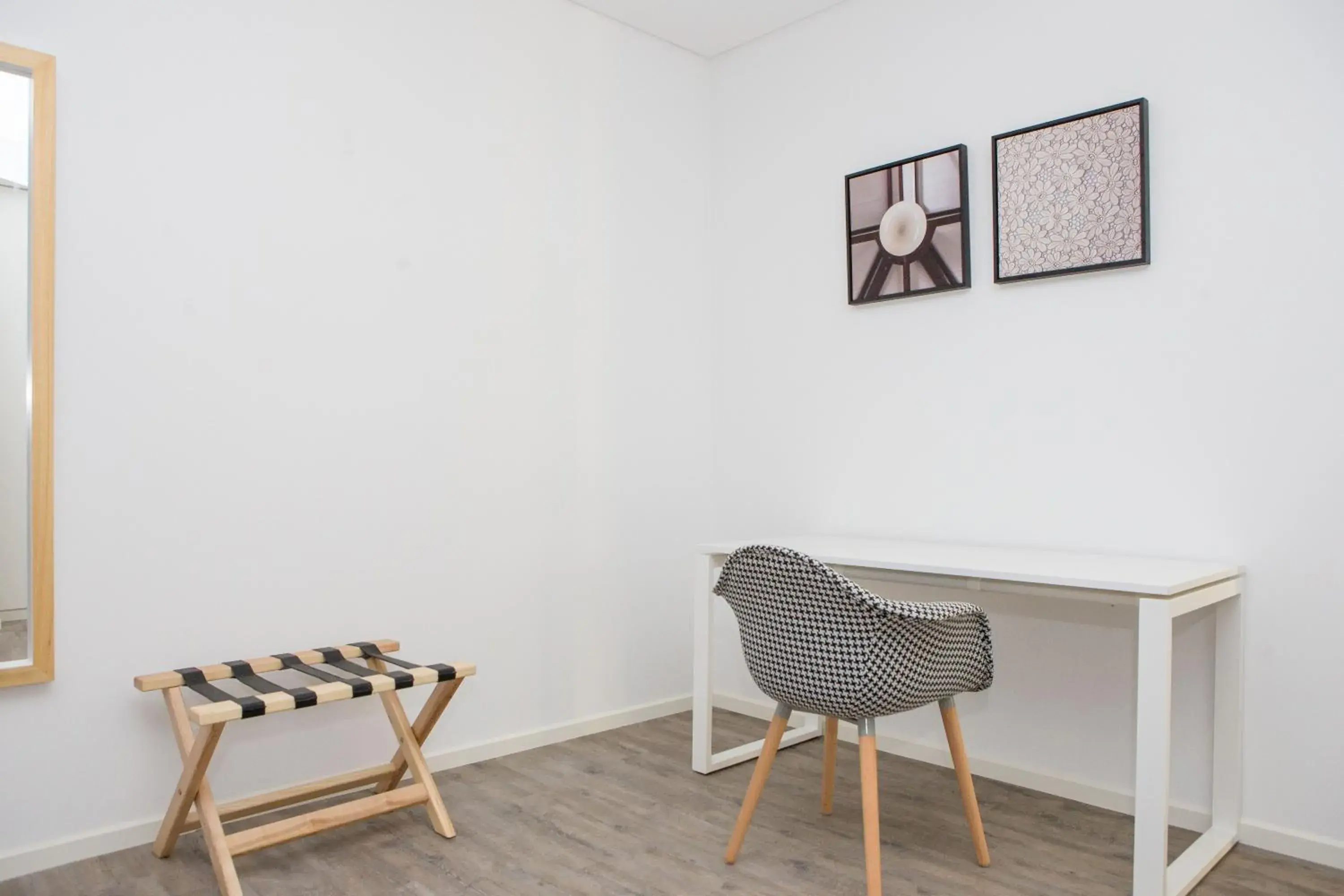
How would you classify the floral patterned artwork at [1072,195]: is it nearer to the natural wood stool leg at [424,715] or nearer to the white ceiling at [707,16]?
the white ceiling at [707,16]

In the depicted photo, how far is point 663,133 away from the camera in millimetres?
3619

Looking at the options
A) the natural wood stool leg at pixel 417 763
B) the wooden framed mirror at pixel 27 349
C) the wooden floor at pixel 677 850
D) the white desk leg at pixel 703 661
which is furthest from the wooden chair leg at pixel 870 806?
the wooden framed mirror at pixel 27 349

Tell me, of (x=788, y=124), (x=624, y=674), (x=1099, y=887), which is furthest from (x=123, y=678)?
(x=788, y=124)

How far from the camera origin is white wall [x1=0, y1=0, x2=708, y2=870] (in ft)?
7.50

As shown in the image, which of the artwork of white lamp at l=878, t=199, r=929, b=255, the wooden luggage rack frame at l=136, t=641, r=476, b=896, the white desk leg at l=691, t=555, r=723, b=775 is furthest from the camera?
the artwork of white lamp at l=878, t=199, r=929, b=255

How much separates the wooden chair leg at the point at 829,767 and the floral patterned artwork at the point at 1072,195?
1408 mm

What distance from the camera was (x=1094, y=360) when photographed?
2.64 meters

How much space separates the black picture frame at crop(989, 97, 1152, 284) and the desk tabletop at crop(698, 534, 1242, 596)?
79 centimetres

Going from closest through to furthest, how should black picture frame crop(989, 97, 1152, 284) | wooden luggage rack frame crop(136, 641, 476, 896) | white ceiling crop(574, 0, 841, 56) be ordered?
wooden luggage rack frame crop(136, 641, 476, 896)
black picture frame crop(989, 97, 1152, 284)
white ceiling crop(574, 0, 841, 56)

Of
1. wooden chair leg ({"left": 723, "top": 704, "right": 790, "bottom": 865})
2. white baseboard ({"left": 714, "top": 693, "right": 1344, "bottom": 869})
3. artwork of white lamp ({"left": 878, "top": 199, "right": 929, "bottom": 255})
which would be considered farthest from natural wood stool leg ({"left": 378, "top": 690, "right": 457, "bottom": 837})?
artwork of white lamp ({"left": 878, "top": 199, "right": 929, "bottom": 255})

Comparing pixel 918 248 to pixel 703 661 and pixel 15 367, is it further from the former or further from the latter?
pixel 15 367

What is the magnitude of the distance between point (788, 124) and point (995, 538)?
169 cm

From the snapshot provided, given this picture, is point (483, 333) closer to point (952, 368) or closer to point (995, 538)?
point (952, 368)

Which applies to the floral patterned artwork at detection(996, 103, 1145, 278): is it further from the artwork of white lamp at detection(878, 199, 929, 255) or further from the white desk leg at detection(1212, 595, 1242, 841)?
the white desk leg at detection(1212, 595, 1242, 841)
